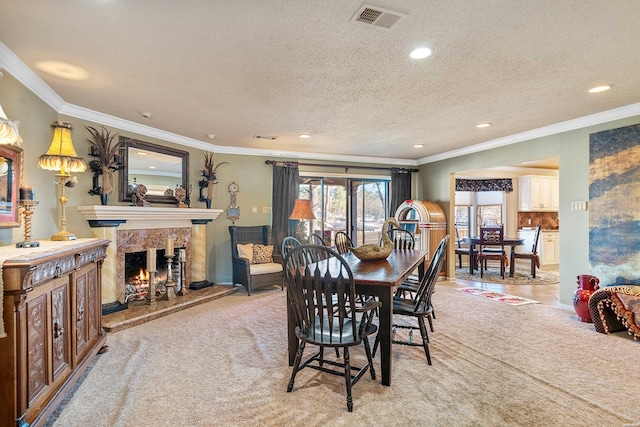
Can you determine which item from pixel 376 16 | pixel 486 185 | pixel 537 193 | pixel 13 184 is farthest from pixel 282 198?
pixel 537 193

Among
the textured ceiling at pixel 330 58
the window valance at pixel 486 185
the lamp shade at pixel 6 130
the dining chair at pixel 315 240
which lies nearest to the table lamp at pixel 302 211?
the dining chair at pixel 315 240

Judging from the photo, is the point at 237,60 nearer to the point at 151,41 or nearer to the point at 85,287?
the point at 151,41

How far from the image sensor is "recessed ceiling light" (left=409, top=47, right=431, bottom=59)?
2.41 metres

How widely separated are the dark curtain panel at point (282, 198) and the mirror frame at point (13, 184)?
3762 millimetres

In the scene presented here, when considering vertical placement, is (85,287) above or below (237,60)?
below

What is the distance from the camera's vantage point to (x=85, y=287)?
2.62 metres

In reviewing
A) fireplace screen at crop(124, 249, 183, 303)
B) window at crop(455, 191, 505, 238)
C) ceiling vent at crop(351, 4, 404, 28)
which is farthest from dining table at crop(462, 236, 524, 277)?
ceiling vent at crop(351, 4, 404, 28)

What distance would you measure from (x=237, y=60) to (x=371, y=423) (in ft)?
8.52

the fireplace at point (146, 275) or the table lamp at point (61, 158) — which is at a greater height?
the table lamp at point (61, 158)

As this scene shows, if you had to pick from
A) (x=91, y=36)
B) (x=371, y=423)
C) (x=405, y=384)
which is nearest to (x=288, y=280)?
(x=371, y=423)

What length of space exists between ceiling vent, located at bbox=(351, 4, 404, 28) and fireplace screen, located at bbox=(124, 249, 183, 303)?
405 cm

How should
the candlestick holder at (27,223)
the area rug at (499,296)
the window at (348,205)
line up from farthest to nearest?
the window at (348,205)
the area rug at (499,296)
the candlestick holder at (27,223)

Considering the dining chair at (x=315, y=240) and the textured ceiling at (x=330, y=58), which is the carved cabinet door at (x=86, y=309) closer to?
the textured ceiling at (x=330, y=58)

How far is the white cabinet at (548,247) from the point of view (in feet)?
25.5
